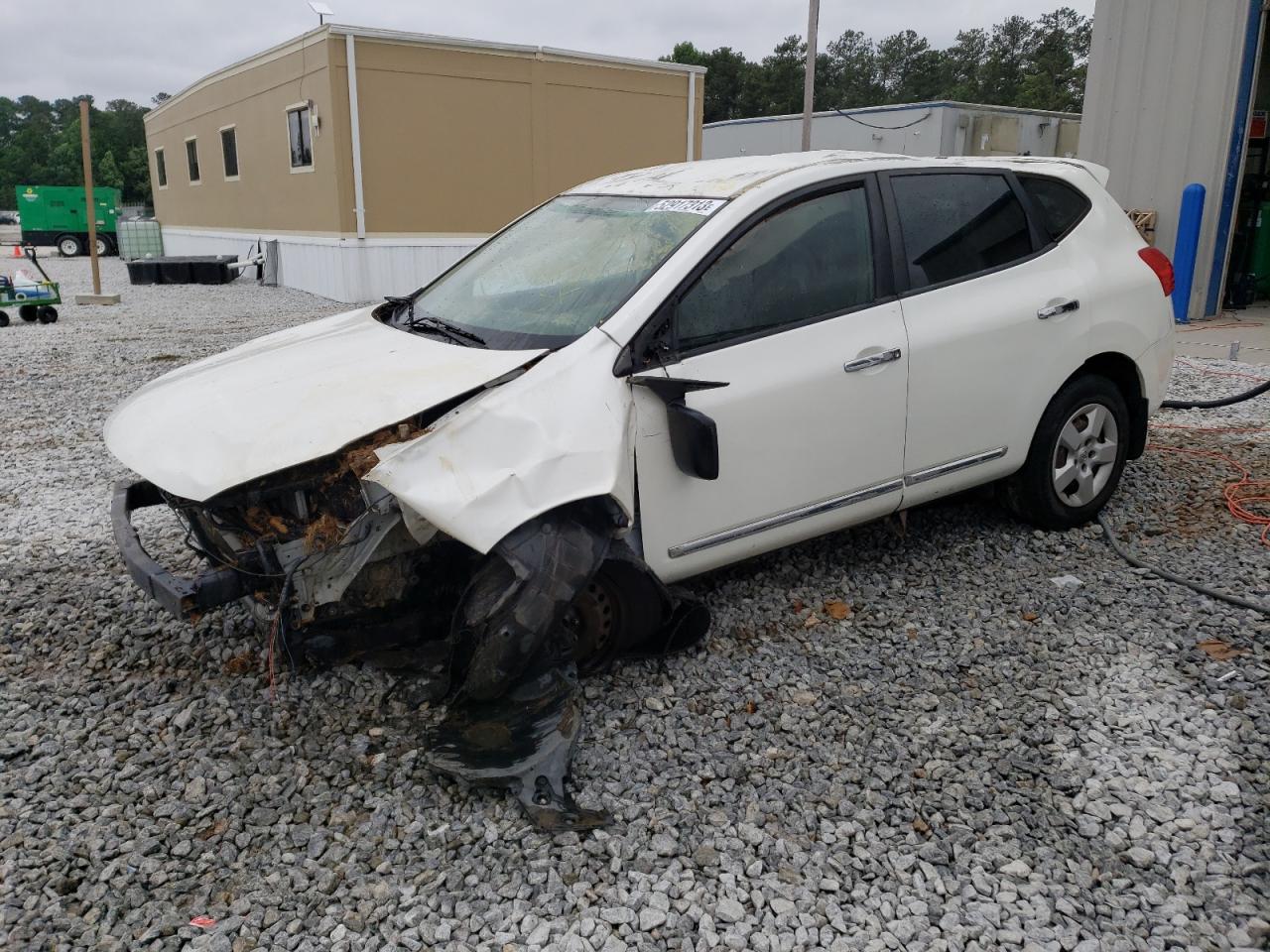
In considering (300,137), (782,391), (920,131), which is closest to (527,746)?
(782,391)

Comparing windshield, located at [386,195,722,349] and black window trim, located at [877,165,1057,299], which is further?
black window trim, located at [877,165,1057,299]

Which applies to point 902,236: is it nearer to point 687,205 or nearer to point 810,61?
point 687,205

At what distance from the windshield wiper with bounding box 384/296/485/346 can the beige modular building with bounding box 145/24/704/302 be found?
1284cm

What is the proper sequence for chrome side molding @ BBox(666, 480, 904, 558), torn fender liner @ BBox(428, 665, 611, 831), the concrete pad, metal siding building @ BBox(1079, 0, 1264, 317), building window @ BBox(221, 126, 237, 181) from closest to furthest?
torn fender liner @ BBox(428, 665, 611, 831), chrome side molding @ BBox(666, 480, 904, 558), the concrete pad, metal siding building @ BBox(1079, 0, 1264, 317), building window @ BBox(221, 126, 237, 181)

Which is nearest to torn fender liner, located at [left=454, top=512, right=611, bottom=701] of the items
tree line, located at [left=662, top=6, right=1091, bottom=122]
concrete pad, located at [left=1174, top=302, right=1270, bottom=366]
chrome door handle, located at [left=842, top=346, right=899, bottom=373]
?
chrome door handle, located at [left=842, top=346, right=899, bottom=373]

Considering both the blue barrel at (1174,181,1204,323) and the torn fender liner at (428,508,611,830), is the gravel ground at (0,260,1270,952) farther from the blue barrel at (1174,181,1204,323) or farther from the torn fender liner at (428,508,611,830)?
the blue barrel at (1174,181,1204,323)

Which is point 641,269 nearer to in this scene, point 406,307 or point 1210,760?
point 406,307

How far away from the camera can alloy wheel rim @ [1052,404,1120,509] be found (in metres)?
4.79

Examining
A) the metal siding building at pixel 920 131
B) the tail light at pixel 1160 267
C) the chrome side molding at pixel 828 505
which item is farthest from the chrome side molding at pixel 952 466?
the metal siding building at pixel 920 131

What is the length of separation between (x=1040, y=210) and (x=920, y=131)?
74.1ft

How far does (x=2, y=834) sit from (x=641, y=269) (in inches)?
105

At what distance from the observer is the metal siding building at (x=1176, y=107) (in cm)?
1085

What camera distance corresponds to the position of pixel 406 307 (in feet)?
14.6

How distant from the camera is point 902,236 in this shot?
13.8 ft
